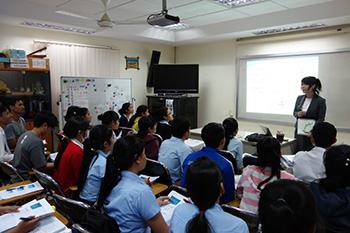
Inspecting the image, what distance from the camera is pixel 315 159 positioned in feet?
6.67

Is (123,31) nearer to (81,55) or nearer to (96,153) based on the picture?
(81,55)

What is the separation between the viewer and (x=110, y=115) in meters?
3.69

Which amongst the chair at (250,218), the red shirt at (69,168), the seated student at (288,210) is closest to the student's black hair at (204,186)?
the seated student at (288,210)

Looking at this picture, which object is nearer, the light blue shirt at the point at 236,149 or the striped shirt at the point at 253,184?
the striped shirt at the point at 253,184

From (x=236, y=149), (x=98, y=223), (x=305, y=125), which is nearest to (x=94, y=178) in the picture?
(x=98, y=223)

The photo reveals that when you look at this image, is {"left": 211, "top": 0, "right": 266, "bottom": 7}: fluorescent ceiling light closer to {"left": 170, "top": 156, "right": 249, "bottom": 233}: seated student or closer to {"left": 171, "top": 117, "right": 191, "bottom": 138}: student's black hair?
{"left": 171, "top": 117, "right": 191, "bottom": 138}: student's black hair

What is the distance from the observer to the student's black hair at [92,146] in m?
2.04

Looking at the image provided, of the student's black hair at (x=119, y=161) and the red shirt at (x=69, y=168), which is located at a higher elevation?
the student's black hair at (x=119, y=161)

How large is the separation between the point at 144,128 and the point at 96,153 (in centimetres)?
109

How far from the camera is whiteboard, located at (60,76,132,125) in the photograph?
5141 mm

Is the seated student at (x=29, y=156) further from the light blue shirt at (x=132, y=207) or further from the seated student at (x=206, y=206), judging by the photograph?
the seated student at (x=206, y=206)

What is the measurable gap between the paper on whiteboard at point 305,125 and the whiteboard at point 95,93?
3.78 metres

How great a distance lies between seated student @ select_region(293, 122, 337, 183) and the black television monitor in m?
4.12

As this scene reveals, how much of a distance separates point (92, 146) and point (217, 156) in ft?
3.33
